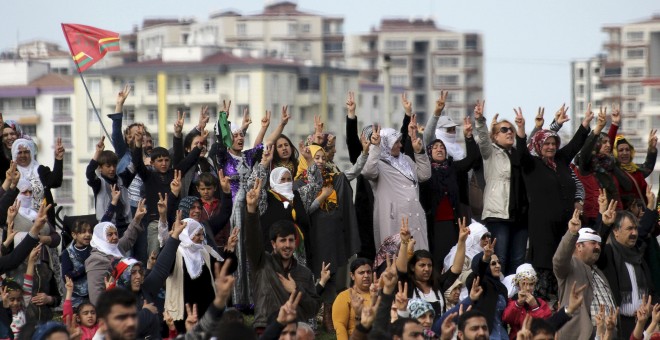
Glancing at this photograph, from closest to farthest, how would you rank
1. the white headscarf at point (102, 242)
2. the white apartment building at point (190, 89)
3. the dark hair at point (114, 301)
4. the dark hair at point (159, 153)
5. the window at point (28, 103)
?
A: 1. the dark hair at point (114, 301)
2. the white headscarf at point (102, 242)
3. the dark hair at point (159, 153)
4. the white apartment building at point (190, 89)
5. the window at point (28, 103)

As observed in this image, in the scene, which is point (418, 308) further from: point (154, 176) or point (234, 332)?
point (154, 176)

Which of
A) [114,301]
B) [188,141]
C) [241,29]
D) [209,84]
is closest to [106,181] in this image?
[188,141]

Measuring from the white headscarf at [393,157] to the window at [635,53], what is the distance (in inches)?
5240

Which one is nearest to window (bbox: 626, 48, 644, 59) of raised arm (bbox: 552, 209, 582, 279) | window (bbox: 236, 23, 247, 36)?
window (bbox: 236, 23, 247, 36)

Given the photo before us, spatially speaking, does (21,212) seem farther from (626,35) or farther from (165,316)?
(626,35)

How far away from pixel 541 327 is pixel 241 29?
13198cm

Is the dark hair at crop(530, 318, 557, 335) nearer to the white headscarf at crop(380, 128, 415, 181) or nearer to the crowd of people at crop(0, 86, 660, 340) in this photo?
the crowd of people at crop(0, 86, 660, 340)

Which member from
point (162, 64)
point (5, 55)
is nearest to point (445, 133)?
point (162, 64)

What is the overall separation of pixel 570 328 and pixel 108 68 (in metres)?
100

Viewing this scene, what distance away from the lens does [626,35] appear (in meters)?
148

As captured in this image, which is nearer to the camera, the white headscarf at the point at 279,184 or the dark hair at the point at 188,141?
the white headscarf at the point at 279,184

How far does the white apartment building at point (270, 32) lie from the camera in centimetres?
13388

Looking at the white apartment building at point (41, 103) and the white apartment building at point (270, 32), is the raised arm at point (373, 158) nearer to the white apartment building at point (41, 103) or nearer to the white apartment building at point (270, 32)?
the white apartment building at point (41, 103)

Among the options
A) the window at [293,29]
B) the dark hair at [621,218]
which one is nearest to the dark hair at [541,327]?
the dark hair at [621,218]
